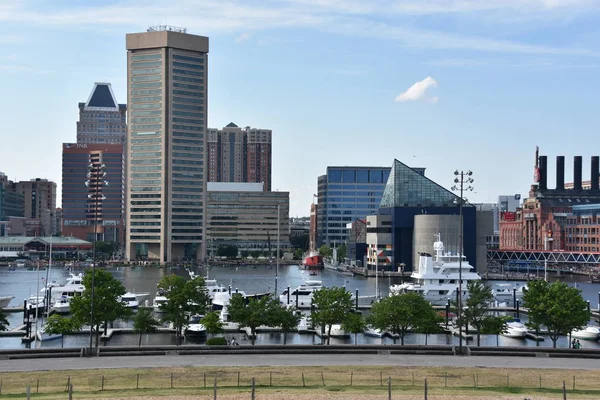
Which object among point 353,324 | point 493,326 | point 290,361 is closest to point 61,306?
point 353,324

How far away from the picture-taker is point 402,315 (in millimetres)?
66688

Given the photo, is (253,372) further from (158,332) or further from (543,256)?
(543,256)

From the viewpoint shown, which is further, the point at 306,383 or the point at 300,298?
the point at 300,298

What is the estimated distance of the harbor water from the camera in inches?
2928

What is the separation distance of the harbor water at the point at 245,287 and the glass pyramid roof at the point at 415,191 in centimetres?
1794

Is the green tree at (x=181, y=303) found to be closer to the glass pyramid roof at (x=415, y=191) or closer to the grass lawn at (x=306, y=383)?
the grass lawn at (x=306, y=383)

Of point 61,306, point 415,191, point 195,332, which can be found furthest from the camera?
point 415,191

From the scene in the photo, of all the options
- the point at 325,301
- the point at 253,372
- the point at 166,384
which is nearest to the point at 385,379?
the point at 253,372

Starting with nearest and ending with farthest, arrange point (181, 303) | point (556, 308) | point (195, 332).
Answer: point (556, 308), point (181, 303), point (195, 332)

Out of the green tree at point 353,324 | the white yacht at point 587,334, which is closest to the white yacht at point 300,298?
the green tree at point 353,324

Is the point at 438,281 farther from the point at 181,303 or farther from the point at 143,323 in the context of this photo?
the point at 143,323

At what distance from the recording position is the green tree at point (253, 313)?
227ft

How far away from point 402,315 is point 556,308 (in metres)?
11.9

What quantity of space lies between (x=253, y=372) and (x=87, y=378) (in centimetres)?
892
